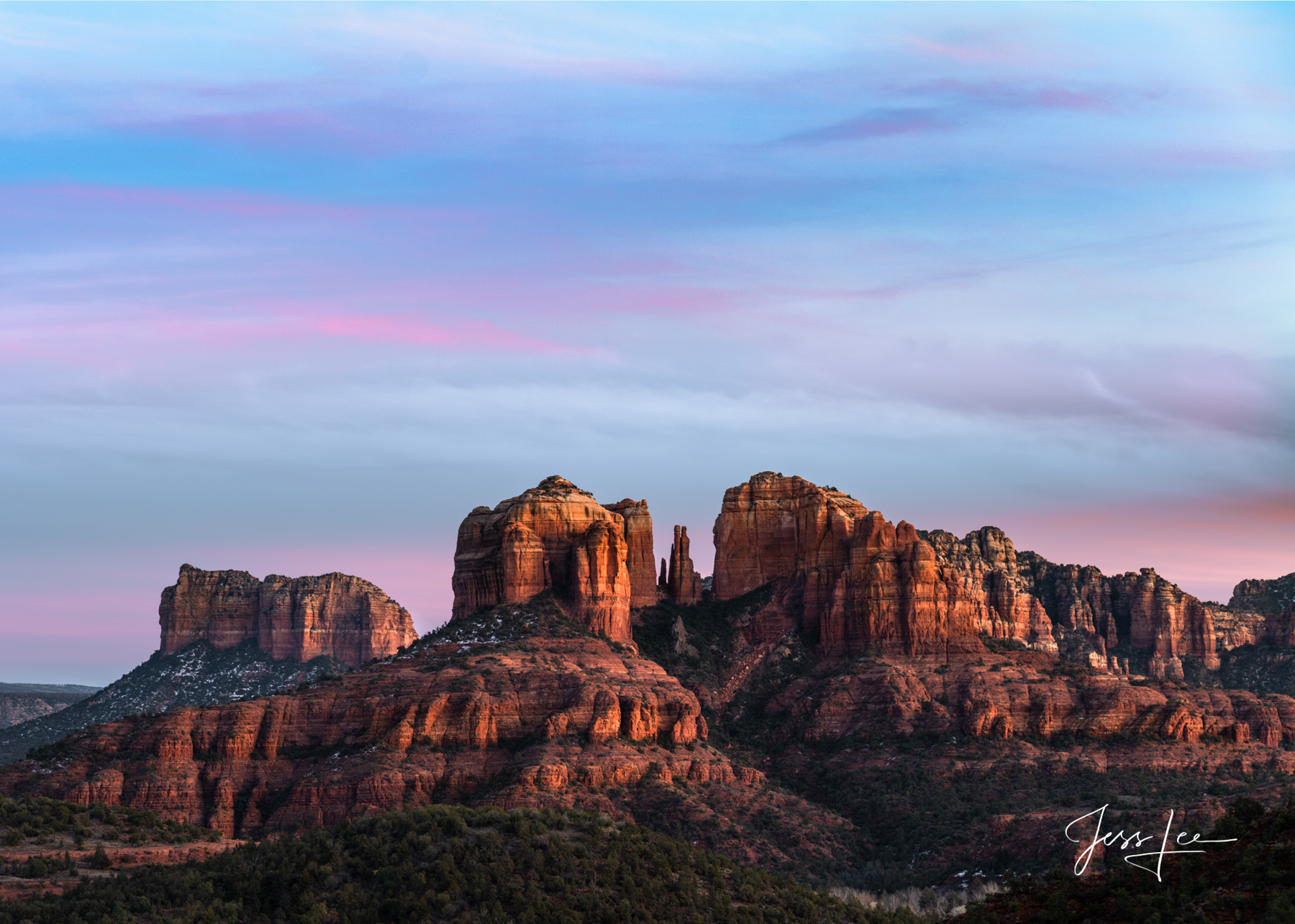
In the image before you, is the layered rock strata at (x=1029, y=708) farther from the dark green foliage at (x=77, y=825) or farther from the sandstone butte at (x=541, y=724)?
the dark green foliage at (x=77, y=825)

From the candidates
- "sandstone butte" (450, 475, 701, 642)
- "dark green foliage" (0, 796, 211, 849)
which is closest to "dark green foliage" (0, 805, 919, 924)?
"dark green foliage" (0, 796, 211, 849)

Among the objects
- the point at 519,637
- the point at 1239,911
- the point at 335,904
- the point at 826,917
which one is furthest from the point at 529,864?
the point at 519,637

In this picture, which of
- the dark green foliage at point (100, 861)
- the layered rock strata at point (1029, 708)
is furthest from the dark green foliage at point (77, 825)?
the layered rock strata at point (1029, 708)

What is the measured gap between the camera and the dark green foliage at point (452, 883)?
81750mm

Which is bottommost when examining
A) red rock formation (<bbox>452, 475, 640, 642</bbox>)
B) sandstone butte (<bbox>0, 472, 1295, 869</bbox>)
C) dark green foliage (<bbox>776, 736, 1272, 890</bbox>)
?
dark green foliage (<bbox>776, 736, 1272, 890</bbox>)

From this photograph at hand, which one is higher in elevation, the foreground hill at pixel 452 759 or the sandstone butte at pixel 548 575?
the sandstone butte at pixel 548 575

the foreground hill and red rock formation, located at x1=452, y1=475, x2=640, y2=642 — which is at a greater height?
red rock formation, located at x1=452, y1=475, x2=640, y2=642

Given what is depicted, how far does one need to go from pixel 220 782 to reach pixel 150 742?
9.24 metres

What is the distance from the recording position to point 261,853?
90.0m

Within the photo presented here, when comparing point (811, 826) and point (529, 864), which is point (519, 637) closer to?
point (811, 826)

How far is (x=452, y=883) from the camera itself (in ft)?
280

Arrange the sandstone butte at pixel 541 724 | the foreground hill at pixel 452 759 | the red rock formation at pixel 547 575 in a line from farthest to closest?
the red rock formation at pixel 547 575 < the sandstone butte at pixel 541 724 < the foreground hill at pixel 452 759

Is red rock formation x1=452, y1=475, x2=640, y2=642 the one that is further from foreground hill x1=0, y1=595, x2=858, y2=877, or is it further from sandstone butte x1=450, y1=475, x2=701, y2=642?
foreground hill x1=0, y1=595, x2=858, y2=877

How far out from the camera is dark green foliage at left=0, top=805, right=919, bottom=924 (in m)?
81.8
